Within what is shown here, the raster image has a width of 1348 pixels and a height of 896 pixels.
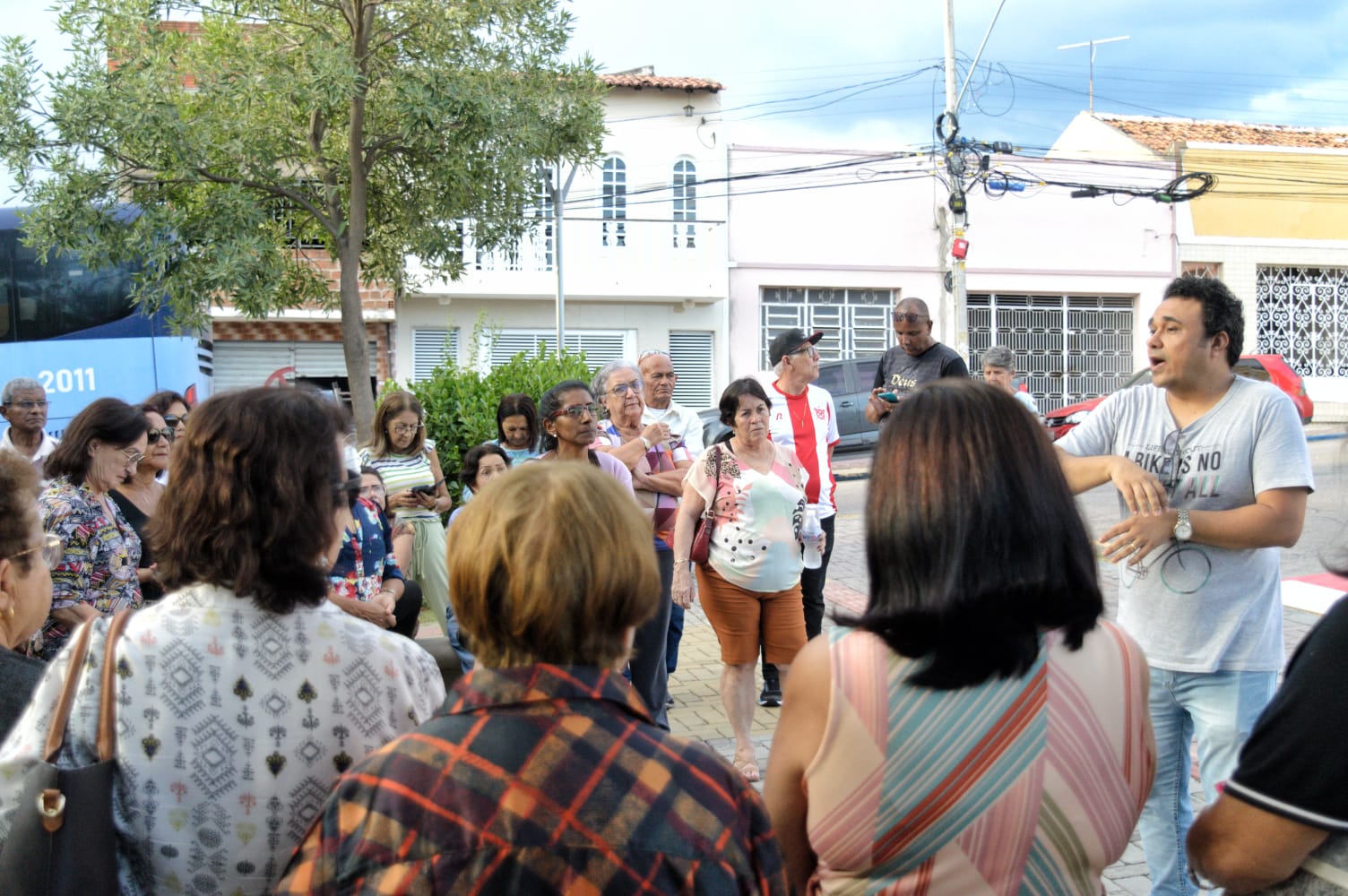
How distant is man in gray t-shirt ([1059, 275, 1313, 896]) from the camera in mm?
3168

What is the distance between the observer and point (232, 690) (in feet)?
6.57

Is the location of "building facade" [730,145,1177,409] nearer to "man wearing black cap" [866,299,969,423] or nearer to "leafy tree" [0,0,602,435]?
"leafy tree" [0,0,602,435]

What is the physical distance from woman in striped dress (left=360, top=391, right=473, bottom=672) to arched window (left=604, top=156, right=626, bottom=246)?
763 inches

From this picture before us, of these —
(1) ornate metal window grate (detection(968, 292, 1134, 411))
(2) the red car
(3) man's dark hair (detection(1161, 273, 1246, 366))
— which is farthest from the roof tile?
(3) man's dark hair (detection(1161, 273, 1246, 366))

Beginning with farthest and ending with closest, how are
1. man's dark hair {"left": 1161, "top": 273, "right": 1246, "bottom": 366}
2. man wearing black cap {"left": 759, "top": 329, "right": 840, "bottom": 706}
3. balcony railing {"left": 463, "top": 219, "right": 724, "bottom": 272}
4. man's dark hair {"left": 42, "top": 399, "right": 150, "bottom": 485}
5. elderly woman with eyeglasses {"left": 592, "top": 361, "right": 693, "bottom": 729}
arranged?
balcony railing {"left": 463, "top": 219, "right": 724, "bottom": 272}, man wearing black cap {"left": 759, "top": 329, "right": 840, "bottom": 706}, elderly woman with eyeglasses {"left": 592, "top": 361, "right": 693, "bottom": 729}, man's dark hair {"left": 42, "top": 399, "right": 150, "bottom": 485}, man's dark hair {"left": 1161, "top": 273, "right": 1246, "bottom": 366}

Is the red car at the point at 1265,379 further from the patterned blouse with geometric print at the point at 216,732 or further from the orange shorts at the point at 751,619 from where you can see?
the patterned blouse with geometric print at the point at 216,732

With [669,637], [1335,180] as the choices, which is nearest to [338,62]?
[669,637]

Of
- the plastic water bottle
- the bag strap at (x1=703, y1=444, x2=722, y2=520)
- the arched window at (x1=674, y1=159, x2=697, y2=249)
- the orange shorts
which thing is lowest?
the orange shorts

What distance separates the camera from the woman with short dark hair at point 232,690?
1.98m

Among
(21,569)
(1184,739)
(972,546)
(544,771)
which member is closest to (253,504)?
(21,569)

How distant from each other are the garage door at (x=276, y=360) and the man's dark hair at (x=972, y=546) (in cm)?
2480

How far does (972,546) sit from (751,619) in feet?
12.0

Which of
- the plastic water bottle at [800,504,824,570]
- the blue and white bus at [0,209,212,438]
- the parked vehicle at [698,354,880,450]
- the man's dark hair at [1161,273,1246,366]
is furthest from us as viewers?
the parked vehicle at [698,354,880,450]

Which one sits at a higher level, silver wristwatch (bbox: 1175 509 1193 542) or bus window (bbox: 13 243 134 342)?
bus window (bbox: 13 243 134 342)
